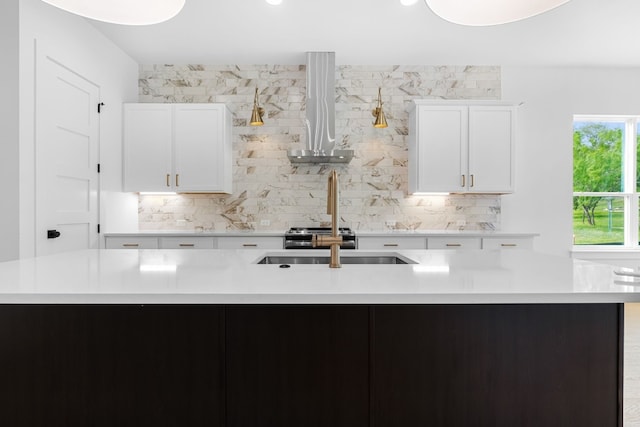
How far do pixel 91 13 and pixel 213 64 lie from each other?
3.20 m

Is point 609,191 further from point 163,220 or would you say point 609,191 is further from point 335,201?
point 163,220

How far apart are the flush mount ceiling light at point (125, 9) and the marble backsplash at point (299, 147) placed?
304cm

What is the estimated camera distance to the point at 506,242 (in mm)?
4055

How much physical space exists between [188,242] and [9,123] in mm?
1758

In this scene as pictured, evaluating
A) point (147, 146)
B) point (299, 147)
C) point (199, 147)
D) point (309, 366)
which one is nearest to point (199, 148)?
point (199, 147)

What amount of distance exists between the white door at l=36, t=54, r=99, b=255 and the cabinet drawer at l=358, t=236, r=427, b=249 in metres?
2.60

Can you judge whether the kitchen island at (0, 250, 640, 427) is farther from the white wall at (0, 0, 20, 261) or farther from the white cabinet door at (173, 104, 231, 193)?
the white cabinet door at (173, 104, 231, 193)

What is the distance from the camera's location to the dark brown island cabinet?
4.00 ft

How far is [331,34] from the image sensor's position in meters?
3.81

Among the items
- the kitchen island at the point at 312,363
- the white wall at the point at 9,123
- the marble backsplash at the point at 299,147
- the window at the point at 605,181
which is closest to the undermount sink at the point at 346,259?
the kitchen island at the point at 312,363

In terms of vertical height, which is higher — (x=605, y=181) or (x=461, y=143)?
(x=461, y=143)

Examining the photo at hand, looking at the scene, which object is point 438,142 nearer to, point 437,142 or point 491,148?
point 437,142

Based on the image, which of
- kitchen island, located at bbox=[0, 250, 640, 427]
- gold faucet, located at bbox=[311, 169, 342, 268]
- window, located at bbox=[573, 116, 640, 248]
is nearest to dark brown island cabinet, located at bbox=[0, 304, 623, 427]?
kitchen island, located at bbox=[0, 250, 640, 427]

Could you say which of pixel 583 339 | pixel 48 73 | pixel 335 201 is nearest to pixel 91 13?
pixel 335 201
